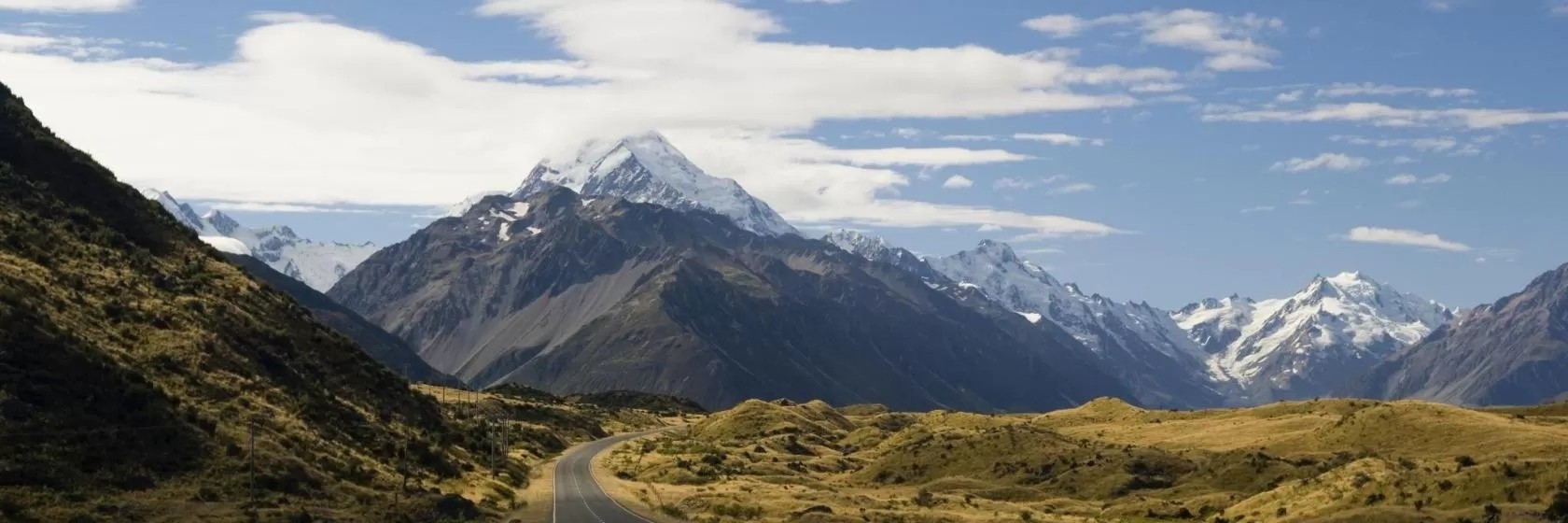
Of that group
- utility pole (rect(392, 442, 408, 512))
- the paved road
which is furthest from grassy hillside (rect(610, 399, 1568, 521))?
utility pole (rect(392, 442, 408, 512))

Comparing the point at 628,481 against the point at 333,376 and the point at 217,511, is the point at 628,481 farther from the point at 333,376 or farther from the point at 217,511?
the point at 217,511

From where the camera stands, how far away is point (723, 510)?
85500mm

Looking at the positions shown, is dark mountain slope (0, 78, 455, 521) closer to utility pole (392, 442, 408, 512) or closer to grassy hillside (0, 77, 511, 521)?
grassy hillside (0, 77, 511, 521)

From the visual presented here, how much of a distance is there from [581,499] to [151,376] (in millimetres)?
26883

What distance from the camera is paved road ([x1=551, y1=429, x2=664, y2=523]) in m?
82.2

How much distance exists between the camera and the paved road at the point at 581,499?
82250 mm

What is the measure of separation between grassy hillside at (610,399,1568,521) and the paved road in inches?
133

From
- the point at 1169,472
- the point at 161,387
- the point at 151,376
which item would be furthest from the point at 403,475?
the point at 1169,472

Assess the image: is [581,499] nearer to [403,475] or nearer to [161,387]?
[403,475]

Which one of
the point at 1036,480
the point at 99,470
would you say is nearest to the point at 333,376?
the point at 99,470

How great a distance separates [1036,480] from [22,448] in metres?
65.6

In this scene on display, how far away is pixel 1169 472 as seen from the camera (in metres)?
103

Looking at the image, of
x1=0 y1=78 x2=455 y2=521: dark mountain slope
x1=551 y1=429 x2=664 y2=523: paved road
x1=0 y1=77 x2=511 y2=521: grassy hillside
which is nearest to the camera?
x1=0 y1=77 x2=511 y2=521: grassy hillside

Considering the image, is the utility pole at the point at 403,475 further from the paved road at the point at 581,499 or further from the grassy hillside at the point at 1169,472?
the grassy hillside at the point at 1169,472
